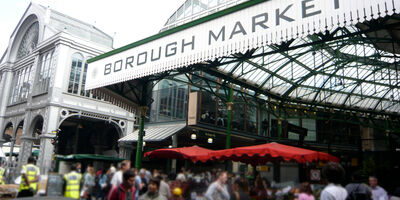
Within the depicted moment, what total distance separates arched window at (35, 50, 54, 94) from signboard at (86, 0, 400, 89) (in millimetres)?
17001

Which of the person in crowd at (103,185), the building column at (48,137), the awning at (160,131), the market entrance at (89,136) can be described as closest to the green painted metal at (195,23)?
the person in crowd at (103,185)

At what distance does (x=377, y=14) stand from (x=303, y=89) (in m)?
18.8

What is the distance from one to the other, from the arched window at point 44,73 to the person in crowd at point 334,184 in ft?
86.0

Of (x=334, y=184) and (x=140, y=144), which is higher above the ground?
(x=140, y=144)

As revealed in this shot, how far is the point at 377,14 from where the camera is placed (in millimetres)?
6043

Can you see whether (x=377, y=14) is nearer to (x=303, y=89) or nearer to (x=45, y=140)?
(x=303, y=89)

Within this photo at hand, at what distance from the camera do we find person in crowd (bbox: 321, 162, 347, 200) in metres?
3.98

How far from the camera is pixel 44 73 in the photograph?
27078 millimetres

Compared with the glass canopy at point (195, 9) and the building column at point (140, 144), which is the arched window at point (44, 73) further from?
the building column at point (140, 144)

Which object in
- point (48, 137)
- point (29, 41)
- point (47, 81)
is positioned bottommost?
point (48, 137)

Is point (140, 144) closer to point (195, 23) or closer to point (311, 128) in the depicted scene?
point (195, 23)

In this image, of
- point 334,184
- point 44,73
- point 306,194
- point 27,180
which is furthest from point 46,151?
point 334,184

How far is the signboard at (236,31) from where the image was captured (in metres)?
6.48

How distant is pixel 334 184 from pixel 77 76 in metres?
25.8
